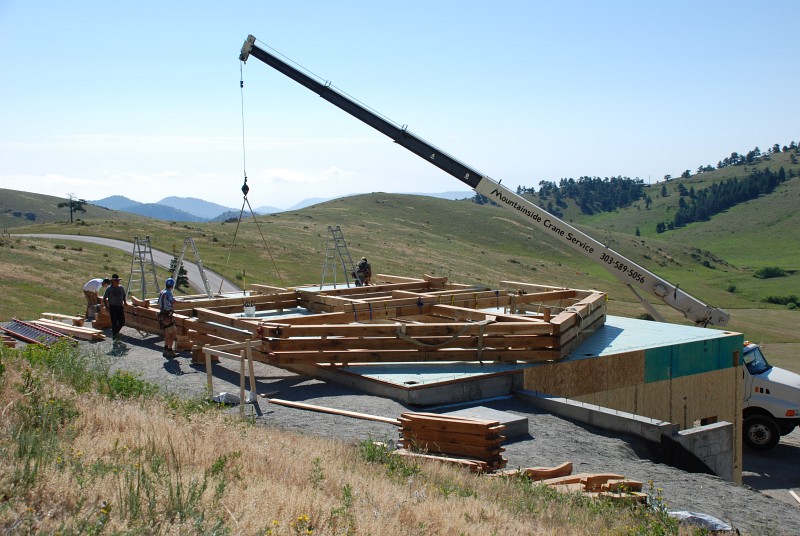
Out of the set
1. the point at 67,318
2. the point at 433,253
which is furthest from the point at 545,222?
the point at 433,253

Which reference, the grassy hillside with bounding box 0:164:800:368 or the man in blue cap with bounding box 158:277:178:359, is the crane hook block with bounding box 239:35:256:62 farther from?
the grassy hillside with bounding box 0:164:800:368

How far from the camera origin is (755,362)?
21.9 meters

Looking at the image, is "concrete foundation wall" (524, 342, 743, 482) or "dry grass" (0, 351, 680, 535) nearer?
"dry grass" (0, 351, 680, 535)

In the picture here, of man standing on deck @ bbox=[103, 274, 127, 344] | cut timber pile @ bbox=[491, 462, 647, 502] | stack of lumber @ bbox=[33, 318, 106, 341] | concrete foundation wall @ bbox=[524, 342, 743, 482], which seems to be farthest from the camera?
stack of lumber @ bbox=[33, 318, 106, 341]

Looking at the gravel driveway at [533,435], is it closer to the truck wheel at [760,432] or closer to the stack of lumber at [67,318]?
the truck wheel at [760,432]

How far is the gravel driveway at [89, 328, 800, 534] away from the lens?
10.7 meters

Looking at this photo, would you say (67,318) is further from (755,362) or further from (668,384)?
(755,362)

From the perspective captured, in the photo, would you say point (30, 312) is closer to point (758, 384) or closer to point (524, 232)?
point (758, 384)

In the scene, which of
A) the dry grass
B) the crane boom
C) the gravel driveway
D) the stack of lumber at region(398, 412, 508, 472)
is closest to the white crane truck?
the crane boom

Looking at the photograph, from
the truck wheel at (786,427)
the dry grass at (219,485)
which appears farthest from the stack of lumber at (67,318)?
the truck wheel at (786,427)

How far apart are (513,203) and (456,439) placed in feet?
49.4

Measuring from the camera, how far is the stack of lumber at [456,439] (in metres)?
10.8

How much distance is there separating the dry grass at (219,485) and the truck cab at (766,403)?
14.7 metres

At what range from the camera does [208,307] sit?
20688 mm
